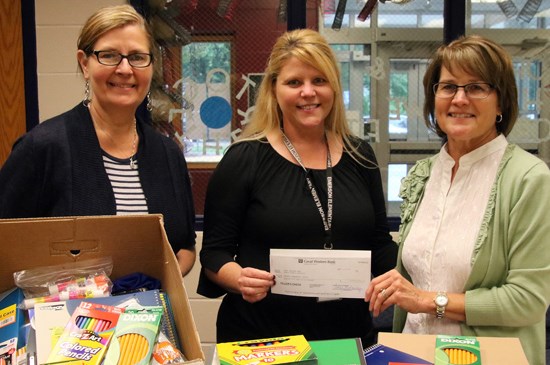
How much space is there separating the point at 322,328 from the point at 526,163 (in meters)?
0.74

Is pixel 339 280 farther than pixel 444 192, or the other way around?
pixel 444 192

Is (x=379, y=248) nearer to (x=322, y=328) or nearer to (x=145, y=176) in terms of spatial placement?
(x=322, y=328)

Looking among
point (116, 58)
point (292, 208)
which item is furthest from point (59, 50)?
point (292, 208)

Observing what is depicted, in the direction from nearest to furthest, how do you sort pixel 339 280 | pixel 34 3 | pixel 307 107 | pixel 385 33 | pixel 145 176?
pixel 339 280 → pixel 145 176 → pixel 307 107 → pixel 34 3 → pixel 385 33

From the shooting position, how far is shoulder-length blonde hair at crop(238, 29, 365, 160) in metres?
1.73

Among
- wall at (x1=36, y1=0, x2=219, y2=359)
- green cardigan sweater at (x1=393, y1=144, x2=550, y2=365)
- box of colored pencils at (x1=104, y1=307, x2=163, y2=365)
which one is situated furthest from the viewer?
wall at (x1=36, y1=0, x2=219, y2=359)

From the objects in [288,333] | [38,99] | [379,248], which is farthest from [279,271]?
[38,99]

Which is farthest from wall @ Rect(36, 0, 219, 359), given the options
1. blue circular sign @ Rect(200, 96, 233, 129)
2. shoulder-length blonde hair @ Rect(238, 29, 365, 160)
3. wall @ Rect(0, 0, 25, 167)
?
shoulder-length blonde hair @ Rect(238, 29, 365, 160)

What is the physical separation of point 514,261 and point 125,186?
1.05 meters

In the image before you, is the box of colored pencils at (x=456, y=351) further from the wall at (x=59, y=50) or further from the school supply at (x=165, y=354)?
the wall at (x=59, y=50)

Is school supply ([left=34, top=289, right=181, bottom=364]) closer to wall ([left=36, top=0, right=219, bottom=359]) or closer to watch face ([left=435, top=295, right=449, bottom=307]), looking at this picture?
watch face ([left=435, top=295, right=449, bottom=307])

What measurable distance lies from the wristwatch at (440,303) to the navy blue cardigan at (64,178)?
74 centimetres

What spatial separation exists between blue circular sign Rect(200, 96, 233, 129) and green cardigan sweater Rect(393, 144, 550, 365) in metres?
2.19

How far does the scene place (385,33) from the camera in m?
3.51
